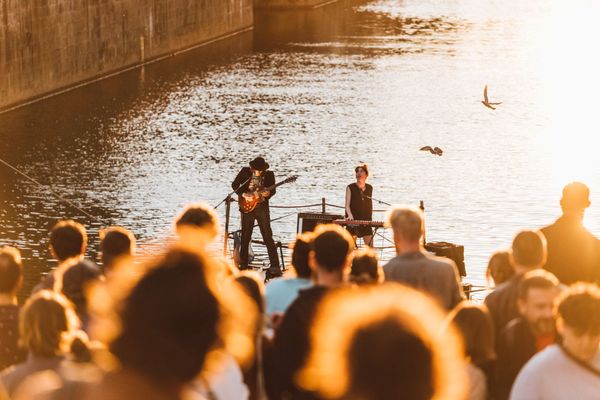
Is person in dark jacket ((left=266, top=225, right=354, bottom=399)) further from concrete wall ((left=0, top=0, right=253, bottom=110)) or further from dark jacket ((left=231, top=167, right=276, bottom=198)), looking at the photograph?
concrete wall ((left=0, top=0, right=253, bottom=110))

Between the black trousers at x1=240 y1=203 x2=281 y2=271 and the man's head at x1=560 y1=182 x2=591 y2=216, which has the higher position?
the man's head at x1=560 y1=182 x2=591 y2=216

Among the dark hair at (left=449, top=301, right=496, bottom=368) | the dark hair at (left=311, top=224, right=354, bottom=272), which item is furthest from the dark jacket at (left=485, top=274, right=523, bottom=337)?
the dark hair at (left=311, top=224, right=354, bottom=272)

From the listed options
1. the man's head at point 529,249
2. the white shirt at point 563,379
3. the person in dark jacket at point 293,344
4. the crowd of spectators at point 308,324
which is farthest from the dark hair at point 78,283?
the white shirt at point 563,379

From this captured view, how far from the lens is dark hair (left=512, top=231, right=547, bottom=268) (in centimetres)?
698

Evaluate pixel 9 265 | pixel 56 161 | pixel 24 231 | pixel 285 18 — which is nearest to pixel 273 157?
pixel 56 161

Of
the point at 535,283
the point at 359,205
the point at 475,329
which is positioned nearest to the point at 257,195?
the point at 359,205

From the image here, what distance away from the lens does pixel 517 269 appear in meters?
7.10

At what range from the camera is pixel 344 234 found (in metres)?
5.80

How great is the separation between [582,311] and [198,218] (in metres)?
1.97

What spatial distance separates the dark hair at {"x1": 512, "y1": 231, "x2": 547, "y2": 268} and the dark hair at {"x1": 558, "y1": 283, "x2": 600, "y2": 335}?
5.29 feet

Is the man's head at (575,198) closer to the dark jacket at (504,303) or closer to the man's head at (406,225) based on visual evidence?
the dark jacket at (504,303)

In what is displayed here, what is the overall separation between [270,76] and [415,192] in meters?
22.5

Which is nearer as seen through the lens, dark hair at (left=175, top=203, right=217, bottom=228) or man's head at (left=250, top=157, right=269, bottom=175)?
dark hair at (left=175, top=203, right=217, bottom=228)

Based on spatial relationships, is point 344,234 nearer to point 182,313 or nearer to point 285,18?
point 182,313
